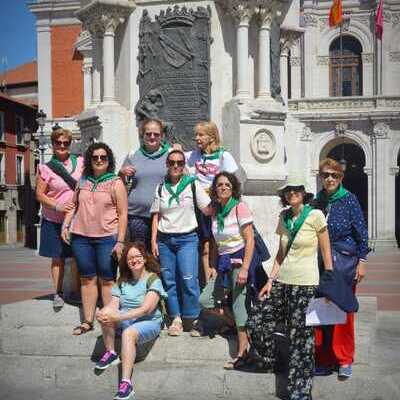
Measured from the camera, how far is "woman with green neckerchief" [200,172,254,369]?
588cm

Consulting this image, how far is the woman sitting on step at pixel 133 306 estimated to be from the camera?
223 inches

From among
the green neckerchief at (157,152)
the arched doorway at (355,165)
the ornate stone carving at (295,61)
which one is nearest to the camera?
the green neckerchief at (157,152)

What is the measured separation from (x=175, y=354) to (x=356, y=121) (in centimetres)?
3017

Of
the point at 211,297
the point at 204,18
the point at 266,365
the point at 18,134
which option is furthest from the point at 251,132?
the point at 18,134

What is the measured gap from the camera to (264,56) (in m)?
8.20

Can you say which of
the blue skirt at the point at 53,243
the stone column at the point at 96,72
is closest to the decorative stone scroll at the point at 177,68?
the stone column at the point at 96,72

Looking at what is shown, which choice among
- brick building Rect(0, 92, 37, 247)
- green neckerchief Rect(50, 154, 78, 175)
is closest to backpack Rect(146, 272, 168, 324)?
green neckerchief Rect(50, 154, 78, 175)

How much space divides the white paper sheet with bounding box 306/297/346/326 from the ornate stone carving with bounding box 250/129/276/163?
9.68ft

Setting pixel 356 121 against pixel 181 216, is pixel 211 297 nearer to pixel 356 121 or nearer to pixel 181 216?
pixel 181 216

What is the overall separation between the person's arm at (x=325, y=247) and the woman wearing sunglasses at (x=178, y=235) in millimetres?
1247

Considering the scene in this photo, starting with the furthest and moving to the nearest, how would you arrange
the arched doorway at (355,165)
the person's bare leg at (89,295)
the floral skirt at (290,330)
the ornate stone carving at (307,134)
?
the arched doorway at (355,165) < the ornate stone carving at (307,134) < the person's bare leg at (89,295) < the floral skirt at (290,330)

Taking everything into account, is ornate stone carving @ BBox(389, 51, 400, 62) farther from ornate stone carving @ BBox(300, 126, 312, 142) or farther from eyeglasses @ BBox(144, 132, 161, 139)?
eyeglasses @ BBox(144, 132, 161, 139)

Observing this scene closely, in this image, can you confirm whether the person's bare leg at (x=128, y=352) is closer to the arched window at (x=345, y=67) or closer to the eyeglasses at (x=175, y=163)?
the eyeglasses at (x=175, y=163)

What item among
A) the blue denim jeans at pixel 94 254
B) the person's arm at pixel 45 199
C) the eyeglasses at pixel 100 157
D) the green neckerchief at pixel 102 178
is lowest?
the blue denim jeans at pixel 94 254
